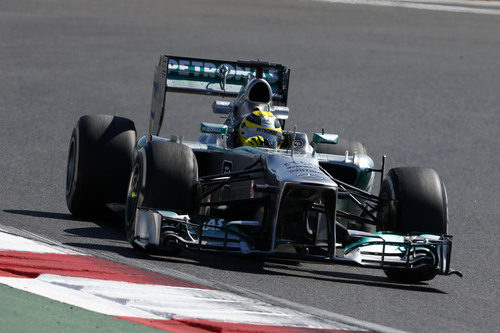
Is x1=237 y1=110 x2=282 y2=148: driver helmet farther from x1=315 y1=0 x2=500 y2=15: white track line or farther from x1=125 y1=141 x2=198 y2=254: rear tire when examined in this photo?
x1=315 y1=0 x2=500 y2=15: white track line

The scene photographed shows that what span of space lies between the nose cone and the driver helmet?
8.6 inches

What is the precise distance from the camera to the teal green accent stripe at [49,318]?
541cm

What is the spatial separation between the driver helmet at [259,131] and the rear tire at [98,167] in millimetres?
Answer: 1062

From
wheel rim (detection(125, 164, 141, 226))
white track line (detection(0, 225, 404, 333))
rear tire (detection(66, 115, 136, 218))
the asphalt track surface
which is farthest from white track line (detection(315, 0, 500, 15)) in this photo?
white track line (detection(0, 225, 404, 333))

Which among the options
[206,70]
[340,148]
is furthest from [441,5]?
[206,70]

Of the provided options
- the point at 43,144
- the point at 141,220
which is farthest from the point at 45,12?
the point at 141,220

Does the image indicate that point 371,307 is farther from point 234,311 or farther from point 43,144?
point 43,144

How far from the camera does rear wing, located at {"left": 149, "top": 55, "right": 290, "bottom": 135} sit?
10.7 meters

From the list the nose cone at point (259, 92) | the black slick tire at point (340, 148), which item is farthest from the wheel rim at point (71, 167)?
the black slick tire at point (340, 148)

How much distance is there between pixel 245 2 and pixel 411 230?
19011mm

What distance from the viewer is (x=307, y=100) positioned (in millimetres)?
17953

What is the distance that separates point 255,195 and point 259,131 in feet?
3.67

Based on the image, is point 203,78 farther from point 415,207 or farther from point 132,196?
point 415,207

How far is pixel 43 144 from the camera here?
13.7 metres
